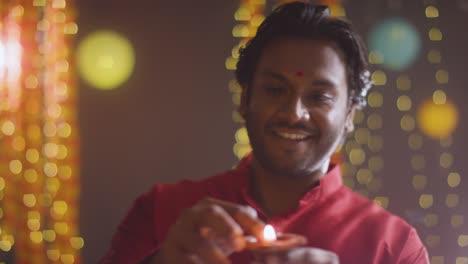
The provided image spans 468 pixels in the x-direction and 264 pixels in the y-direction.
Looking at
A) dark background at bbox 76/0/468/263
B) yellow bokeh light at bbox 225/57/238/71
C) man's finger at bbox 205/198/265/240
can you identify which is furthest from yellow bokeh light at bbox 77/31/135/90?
man's finger at bbox 205/198/265/240

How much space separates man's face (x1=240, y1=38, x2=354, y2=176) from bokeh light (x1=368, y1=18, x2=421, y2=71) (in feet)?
3.95

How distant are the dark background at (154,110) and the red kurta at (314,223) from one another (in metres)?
1.08

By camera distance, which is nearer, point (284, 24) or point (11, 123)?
point (284, 24)

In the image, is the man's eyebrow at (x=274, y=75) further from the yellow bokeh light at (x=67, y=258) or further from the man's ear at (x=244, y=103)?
the yellow bokeh light at (x=67, y=258)

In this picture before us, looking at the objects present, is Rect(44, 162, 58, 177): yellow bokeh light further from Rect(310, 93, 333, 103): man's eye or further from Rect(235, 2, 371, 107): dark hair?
Rect(310, 93, 333, 103): man's eye

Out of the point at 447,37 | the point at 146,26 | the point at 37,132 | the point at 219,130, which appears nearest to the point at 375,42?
the point at 447,37

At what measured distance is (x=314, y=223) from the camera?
110cm

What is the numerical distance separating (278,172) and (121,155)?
4.45 ft

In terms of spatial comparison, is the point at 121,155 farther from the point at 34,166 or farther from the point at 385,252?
the point at 385,252

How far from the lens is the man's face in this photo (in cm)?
106

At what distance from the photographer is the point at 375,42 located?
7.36 ft

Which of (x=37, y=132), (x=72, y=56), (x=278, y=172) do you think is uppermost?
(x=72, y=56)

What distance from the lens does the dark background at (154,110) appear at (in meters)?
2.29

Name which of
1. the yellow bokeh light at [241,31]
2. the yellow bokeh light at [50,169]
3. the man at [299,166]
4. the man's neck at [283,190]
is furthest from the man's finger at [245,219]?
the yellow bokeh light at [50,169]
